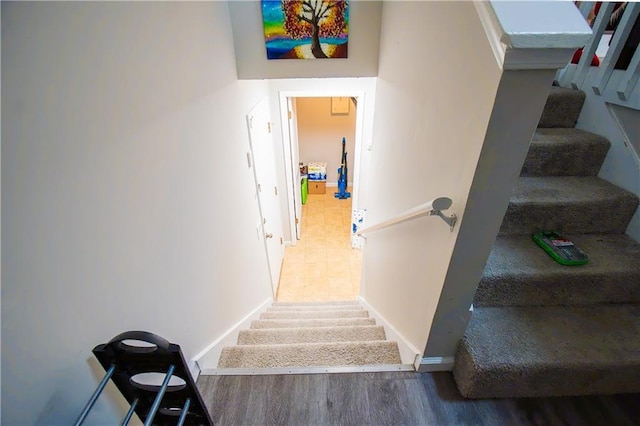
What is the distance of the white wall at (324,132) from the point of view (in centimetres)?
508

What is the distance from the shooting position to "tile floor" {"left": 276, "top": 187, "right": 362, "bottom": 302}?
349 centimetres

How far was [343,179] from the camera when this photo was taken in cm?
532

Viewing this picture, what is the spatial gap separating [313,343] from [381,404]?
1.91 feet

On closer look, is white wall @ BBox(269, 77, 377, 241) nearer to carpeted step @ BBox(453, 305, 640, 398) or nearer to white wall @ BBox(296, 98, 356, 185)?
white wall @ BBox(296, 98, 356, 185)

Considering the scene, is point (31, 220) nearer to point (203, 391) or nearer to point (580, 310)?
point (203, 391)

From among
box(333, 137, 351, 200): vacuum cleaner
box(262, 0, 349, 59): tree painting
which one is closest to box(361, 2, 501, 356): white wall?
box(262, 0, 349, 59): tree painting

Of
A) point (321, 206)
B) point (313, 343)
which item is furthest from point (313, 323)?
point (321, 206)

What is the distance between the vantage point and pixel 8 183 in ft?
1.81

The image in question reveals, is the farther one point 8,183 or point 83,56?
point 83,56

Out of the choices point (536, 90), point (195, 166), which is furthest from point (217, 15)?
point (536, 90)

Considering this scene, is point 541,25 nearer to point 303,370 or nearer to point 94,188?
point 94,188

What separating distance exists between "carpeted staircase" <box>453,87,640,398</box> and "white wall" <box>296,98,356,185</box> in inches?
151

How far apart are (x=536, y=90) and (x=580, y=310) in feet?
4.19

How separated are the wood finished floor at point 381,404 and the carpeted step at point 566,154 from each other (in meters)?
1.16
